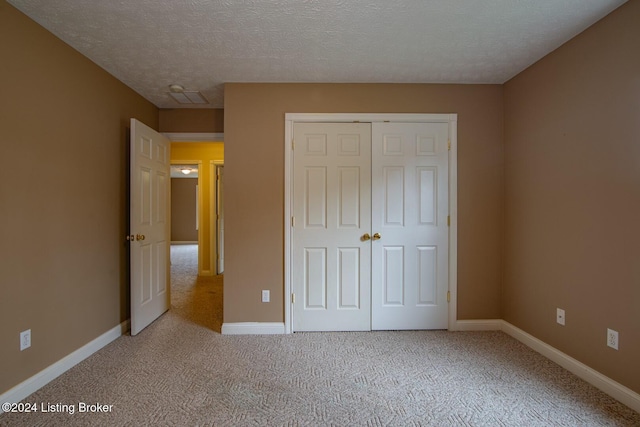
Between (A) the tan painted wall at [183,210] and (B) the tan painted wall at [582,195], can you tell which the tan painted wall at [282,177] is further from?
(A) the tan painted wall at [183,210]

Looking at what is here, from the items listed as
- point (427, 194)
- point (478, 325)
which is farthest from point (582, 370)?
point (427, 194)

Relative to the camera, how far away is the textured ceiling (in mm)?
1715

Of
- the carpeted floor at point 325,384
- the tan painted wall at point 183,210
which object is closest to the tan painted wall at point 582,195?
the carpeted floor at point 325,384

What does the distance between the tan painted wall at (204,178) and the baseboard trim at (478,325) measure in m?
4.07

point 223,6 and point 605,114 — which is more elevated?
point 223,6

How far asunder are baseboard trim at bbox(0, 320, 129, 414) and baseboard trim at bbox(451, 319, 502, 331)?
319 cm

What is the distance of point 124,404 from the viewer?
1.70 m

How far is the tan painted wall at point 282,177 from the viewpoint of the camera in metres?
2.70

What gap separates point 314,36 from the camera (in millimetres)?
1993

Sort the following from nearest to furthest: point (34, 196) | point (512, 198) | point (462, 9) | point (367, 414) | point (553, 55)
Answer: point (367, 414), point (462, 9), point (34, 196), point (553, 55), point (512, 198)

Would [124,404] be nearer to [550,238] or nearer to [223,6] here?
[223,6]

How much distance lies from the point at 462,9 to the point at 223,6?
4.78 ft

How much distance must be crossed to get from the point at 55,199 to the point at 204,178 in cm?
328

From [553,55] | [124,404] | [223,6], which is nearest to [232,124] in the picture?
[223,6]
